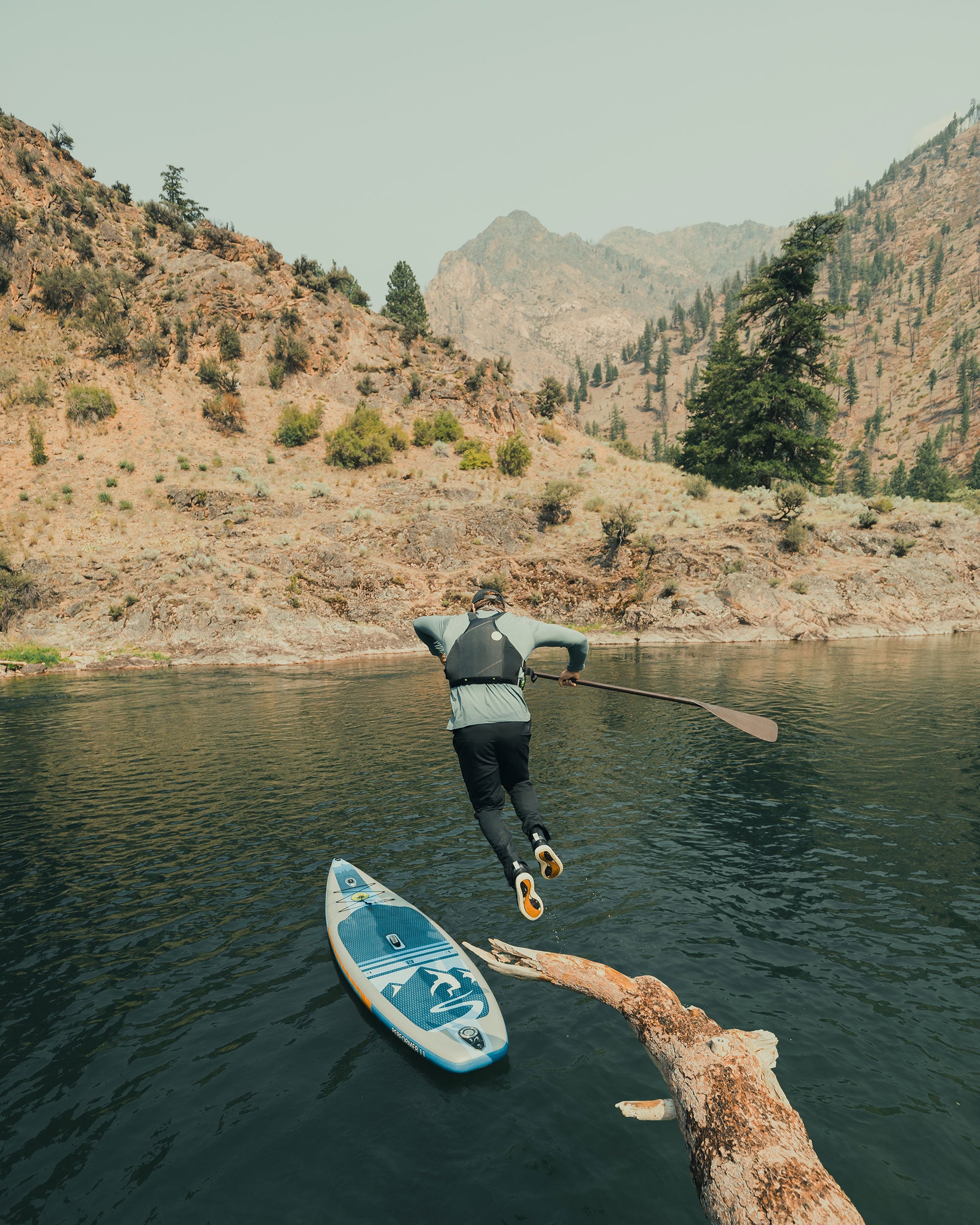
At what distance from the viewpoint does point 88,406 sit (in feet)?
175

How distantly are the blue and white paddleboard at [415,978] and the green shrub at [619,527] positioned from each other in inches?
1572

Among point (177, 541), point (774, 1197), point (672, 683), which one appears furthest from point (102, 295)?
point (774, 1197)

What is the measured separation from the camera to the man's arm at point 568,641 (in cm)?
707

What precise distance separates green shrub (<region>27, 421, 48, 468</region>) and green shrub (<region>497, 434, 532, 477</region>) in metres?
37.2

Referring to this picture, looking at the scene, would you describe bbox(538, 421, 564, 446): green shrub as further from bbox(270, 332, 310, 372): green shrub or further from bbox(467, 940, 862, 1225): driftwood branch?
bbox(467, 940, 862, 1225): driftwood branch

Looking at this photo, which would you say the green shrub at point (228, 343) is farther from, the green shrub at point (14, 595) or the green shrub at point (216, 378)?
the green shrub at point (14, 595)

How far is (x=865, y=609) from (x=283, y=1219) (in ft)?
152

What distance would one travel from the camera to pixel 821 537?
46000mm

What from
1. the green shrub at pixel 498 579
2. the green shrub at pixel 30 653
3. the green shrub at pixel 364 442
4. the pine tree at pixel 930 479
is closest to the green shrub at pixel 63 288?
the green shrub at pixel 364 442

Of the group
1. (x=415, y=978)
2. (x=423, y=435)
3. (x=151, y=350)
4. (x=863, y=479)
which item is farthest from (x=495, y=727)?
(x=863, y=479)

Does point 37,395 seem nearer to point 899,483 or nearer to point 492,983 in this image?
point 492,983

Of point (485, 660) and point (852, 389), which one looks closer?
point (485, 660)

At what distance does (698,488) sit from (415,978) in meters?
52.1

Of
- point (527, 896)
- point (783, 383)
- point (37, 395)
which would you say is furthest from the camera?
point (37, 395)
